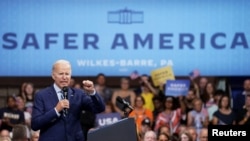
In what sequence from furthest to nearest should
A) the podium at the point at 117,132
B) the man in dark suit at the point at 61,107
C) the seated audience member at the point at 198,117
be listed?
the seated audience member at the point at 198,117
the man in dark suit at the point at 61,107
the podium at the point at 117,132

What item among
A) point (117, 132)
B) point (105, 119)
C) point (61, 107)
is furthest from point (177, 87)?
point (117, 132)

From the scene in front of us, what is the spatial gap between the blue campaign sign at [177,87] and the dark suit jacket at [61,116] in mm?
5046

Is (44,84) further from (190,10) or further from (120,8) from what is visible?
(190,10)

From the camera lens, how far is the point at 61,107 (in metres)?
5.32

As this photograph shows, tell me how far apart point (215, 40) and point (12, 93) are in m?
3.27

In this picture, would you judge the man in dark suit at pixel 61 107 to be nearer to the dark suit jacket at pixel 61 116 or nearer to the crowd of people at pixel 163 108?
the dark suit jacket at pixel 61 116

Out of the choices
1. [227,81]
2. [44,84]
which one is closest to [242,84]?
[227,81]

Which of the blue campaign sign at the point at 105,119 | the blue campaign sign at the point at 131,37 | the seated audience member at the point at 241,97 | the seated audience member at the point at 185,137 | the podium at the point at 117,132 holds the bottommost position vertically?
the seated audience member at the point at 185,137

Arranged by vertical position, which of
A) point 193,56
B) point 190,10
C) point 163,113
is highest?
point 190,10

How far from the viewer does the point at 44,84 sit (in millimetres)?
11648

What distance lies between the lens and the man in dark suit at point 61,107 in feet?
17.6

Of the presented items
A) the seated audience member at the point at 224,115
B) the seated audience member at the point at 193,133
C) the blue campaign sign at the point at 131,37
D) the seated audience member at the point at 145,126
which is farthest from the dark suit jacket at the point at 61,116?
the blue campaign sign at the point at 131,37

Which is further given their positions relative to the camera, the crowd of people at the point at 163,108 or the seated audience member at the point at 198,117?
the seated audience member at the point at 198,117

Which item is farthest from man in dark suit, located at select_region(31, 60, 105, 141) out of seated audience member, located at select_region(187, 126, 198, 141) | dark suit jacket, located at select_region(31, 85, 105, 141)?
seated audience member, located at select_region(187, 126, 198, 141)
